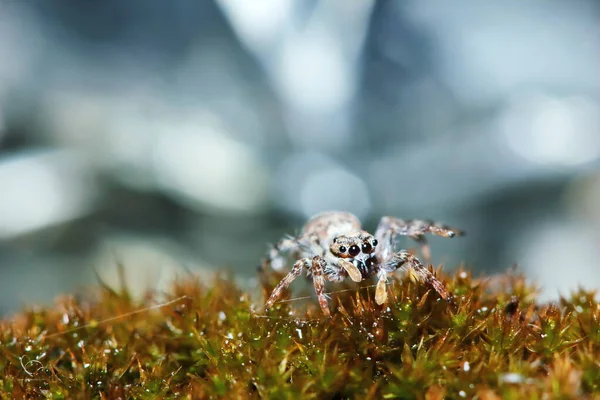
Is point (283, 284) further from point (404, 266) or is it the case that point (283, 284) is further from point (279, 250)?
point (279, 250)

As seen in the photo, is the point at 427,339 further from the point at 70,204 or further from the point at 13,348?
the point at 70,204

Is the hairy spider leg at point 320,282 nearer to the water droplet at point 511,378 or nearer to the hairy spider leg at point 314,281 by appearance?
the hairy spider leg at point 314,281

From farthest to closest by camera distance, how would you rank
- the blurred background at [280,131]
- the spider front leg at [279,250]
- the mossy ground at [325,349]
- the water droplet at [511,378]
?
the blurred background at [280,131] < the spider front leg at [279,250] < the mossy ground at [325,349] < the water droplet at [511,378]

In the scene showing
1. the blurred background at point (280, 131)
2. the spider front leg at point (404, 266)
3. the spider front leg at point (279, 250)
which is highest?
the blurred background at point (280, 131)

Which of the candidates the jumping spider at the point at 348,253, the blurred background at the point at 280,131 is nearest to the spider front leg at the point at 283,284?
the jumping spider at the point at 348,253

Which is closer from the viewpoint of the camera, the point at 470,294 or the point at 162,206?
the point at 470,294

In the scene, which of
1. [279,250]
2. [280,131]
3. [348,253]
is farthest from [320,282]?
[280,131]

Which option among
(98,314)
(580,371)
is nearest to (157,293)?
(98,314)
